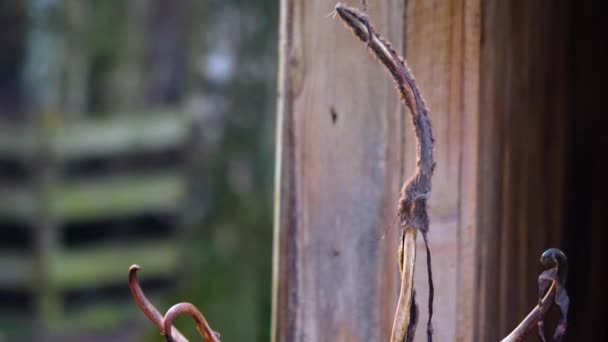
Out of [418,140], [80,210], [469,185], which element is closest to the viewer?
[418,140]

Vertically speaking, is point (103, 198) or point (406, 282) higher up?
point (406, 282)

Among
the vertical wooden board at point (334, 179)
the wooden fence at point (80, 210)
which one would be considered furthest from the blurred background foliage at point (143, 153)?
the vertical wooden board at point (334, 179)

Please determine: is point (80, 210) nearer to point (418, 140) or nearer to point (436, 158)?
point (436, 158)

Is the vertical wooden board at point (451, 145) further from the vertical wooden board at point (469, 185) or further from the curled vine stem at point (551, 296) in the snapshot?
the curled vine stem at point (551, 296)

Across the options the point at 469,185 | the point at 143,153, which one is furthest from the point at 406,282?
the point at 143,153

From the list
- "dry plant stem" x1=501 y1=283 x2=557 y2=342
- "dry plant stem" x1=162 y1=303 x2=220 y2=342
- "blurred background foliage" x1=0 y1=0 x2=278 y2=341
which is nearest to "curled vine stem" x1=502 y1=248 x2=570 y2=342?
"dry plant stem" x1=501 y1=283 x2=557 y2=342

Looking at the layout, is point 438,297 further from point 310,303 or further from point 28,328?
point 28,328
